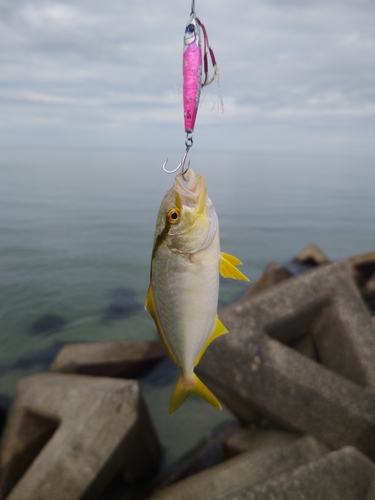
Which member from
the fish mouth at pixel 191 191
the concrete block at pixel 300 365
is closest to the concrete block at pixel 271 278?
the concrete block at pixel 300 365

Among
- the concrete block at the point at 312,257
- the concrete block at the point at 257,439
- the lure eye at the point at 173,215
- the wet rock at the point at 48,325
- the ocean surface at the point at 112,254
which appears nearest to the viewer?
the lure eye at the point at 173,215

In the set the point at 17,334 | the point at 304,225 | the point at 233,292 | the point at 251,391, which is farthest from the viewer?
the point at 304,225

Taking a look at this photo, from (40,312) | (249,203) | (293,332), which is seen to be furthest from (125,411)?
(249,203)

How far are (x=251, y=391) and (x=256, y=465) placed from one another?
672mm

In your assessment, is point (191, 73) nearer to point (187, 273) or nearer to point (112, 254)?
point (187, 273)

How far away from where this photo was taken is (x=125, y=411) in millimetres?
4238

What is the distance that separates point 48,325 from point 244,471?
8.26m

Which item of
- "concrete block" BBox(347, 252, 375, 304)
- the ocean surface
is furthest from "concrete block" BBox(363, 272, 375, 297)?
the ocean surface

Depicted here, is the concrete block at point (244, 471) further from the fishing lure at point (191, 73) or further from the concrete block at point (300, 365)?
the fishing lure at point (191, 73)

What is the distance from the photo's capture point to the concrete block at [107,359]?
6.46m

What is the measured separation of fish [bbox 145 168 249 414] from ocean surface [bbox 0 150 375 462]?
12.7ft

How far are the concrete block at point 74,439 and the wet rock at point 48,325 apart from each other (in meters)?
5.54

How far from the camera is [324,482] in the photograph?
3105 mm

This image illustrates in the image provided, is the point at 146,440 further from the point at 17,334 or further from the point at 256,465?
the point at 17,334
